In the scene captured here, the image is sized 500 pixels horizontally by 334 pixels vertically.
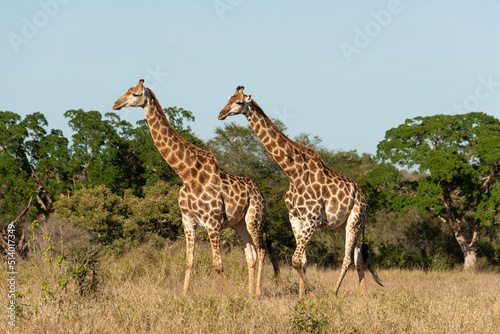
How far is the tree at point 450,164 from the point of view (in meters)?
20.2

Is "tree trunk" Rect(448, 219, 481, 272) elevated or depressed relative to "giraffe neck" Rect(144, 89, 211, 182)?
depressed

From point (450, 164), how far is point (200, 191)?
43.4ft

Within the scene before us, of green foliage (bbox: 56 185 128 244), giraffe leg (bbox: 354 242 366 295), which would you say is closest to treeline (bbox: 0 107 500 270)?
green foliage (bbox: 56 185 128 244)

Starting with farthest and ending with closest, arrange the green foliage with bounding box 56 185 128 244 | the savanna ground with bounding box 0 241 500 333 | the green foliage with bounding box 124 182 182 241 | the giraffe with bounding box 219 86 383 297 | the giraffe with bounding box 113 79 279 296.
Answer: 1. the green foliage with bounding box 56 185 128 244
2. the green foliage with bounding box 124 182 182 241
3. the giraffe with bounding box 113 79 279 296
4. the giraffe with bounding box 219 86 383 297
5. the savanna ground with bounding box 0 241 500 333

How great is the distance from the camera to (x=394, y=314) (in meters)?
7.82

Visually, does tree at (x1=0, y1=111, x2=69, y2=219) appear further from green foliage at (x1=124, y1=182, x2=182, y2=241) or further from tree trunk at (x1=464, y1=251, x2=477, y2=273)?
tree trunk at (x1=464, y1=251, x2=477, y2=273)

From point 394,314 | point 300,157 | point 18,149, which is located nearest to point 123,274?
point 300,157

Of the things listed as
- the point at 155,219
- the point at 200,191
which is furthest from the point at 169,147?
the point at 155,219

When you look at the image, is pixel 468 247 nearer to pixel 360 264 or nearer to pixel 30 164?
pixel 360 264

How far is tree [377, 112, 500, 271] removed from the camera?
2017 cm

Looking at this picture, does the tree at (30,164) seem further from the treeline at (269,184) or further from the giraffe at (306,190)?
the giraffe at (306,190)

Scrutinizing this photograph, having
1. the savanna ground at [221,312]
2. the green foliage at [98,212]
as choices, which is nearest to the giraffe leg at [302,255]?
the savanna ground at [221,312]

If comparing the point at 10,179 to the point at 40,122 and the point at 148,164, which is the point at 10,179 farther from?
the point at 148,164

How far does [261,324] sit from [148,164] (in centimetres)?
1806
